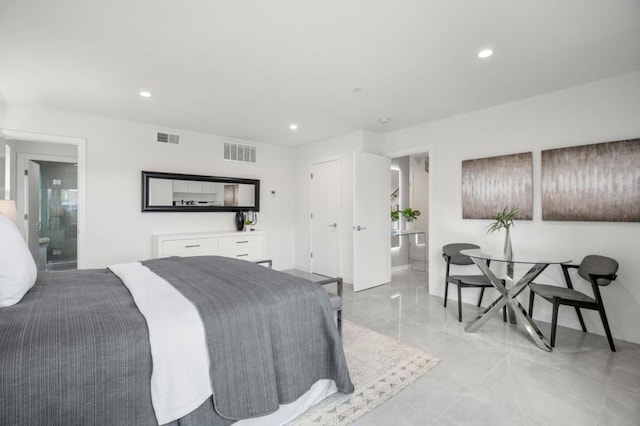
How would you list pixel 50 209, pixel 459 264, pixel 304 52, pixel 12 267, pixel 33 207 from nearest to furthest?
pixel 12 267 < pixel 304 52 < pixel 459 264 < pixel 33 207 < pixel 50 209

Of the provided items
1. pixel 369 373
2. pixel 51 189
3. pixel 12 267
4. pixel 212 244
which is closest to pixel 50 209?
pixel 51 189

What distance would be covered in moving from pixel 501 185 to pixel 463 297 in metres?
1.47

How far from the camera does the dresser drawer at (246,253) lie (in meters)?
4.54

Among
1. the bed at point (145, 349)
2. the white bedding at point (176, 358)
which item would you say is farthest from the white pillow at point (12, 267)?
the white bedding at point (176, 358)

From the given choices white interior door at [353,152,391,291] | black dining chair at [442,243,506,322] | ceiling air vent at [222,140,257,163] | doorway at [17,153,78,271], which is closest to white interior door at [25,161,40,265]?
doorway at [17,153,78,271]

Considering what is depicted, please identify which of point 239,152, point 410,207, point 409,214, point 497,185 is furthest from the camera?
point 410,207

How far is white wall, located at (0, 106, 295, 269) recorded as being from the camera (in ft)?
11.9

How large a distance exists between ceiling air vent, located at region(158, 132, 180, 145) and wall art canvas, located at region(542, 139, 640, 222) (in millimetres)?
4680

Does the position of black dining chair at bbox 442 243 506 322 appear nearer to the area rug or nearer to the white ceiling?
the area rug

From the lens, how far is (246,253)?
4703 mm

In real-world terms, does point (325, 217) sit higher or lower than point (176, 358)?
higher

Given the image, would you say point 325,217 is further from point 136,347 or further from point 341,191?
point 136,347

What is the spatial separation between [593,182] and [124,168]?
5360mm

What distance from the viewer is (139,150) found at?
4.14 metres
